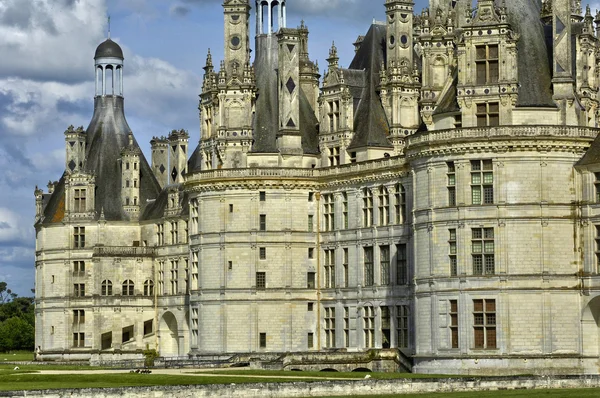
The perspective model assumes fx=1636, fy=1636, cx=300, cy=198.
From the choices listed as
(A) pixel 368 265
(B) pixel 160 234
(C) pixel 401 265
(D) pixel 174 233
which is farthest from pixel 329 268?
(B) pixel 160 234

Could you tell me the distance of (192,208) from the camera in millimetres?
88688

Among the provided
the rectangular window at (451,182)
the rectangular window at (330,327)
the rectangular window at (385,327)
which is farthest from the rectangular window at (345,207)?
the rectangular window at (451,182)

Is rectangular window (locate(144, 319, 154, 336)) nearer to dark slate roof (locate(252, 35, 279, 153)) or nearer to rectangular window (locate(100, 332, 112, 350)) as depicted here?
rectangular window (locate(100, 332, 112, 350))

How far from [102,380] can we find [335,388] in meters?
10.6

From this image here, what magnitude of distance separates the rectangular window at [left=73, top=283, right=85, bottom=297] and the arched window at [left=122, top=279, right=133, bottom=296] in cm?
271

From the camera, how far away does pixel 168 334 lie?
101625 millimetres

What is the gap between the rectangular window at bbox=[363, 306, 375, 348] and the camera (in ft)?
267

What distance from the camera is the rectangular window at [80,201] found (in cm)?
10481

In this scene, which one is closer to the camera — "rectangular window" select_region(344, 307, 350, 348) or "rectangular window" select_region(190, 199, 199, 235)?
"rectangular window" select_region(344, 307, 350, 348)

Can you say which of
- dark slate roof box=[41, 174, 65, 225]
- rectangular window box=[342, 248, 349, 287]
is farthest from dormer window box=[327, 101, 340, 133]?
dark slate roof box=[41, 174, 65, 225]

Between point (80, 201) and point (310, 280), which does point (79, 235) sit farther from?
point (310, 280)

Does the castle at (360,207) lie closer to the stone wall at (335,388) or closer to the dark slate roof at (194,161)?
the dark slate roof at (194,161)

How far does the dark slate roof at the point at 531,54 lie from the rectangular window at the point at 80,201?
3897 centimetres

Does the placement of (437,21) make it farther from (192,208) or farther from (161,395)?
(161,395)
